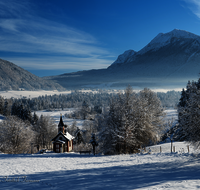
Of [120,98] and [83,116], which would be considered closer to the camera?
[120,98]

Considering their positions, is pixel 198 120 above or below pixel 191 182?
above

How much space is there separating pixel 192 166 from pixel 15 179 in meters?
14.6

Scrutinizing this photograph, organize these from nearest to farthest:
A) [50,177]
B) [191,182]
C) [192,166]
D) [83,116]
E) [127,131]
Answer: [191,182]
[50,177]
[192,166]
[127,131]
[83,116]

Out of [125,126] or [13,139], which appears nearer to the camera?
[125,126]

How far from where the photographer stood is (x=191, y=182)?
11.1 metres

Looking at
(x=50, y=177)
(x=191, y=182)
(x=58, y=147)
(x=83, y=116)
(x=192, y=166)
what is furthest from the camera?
(x=83, y=116)

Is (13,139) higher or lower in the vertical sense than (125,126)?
lower

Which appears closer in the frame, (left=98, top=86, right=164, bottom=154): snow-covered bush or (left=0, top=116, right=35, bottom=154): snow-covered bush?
(left=98, top=86, right=164, bottom=154): snow-covered bush

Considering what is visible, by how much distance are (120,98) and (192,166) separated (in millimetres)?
17849

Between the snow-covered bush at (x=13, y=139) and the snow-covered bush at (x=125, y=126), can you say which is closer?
the snow-covered bush at (x=125, y=126)

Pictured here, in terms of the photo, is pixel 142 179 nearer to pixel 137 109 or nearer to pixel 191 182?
pixel 191 182

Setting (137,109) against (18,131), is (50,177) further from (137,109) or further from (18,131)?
(18,131)

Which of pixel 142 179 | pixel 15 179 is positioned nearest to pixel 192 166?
pixel 142 179

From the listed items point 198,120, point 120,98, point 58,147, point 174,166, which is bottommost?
point 58,147
